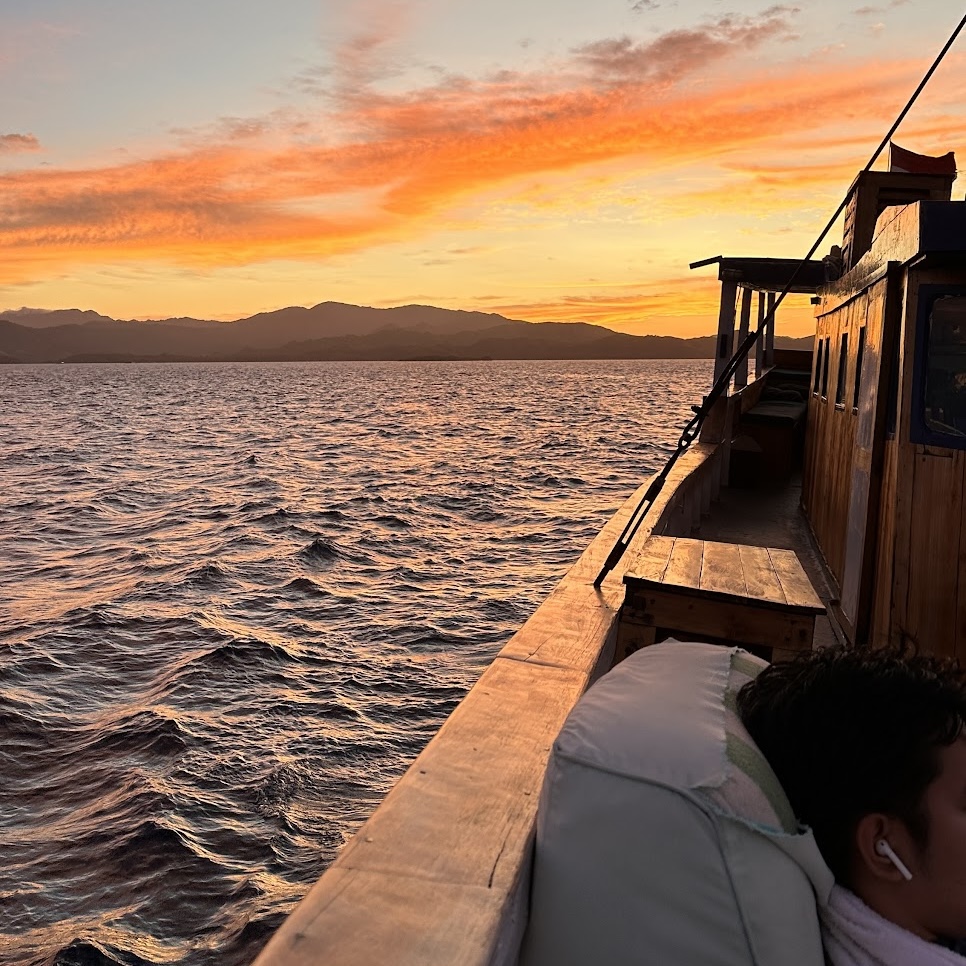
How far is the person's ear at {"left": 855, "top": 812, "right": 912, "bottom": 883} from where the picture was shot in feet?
5.45

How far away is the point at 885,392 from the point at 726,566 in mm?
2388

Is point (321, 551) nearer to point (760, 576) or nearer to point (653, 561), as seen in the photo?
point (653, 561)

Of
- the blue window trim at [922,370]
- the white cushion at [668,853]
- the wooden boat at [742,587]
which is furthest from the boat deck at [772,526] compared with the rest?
the white cushion at [668,853]

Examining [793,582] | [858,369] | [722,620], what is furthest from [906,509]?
[858,369]

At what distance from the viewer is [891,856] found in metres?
1.65

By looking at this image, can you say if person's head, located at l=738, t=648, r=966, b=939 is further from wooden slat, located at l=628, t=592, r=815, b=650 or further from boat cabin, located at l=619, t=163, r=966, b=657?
wooden slat, located at l=628, t=592, r=815, b=650

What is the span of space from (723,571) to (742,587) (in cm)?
31

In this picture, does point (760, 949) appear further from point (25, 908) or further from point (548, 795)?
point (25, 908)

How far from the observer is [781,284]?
14.0 meters

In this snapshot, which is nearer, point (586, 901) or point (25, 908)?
point (586, 901)

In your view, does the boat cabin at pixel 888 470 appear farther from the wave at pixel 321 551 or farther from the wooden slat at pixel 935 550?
the wave at pixel 321 551

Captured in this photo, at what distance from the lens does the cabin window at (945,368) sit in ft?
16.9

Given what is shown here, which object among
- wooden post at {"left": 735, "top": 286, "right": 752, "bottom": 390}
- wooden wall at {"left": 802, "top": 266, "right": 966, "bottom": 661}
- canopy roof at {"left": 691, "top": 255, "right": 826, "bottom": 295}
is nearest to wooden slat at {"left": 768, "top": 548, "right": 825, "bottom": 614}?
wooden wall at {"left": 802, "top": 266, "right": 966, "bottom": 661}

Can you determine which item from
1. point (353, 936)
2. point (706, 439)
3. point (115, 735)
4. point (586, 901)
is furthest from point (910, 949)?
point (706, 439)
